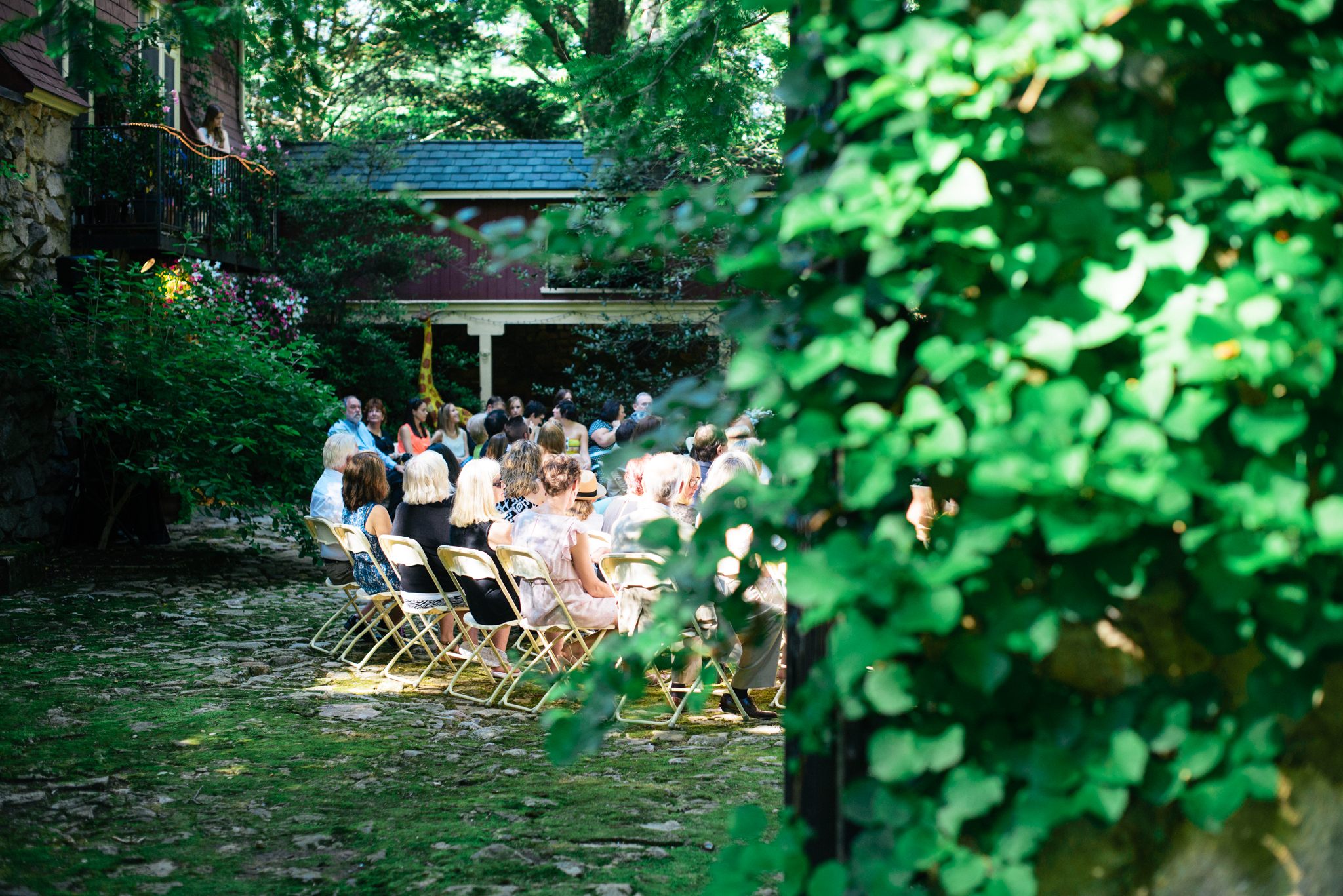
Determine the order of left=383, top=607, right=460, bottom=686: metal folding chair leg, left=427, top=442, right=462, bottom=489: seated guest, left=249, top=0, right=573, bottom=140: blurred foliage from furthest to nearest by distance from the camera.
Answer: left=249, top=0, right=573, bottom=140: blurred foliage < left=427, top=442, right=462, bottom=489: seated guest < left=383, top=607, right=460, bottom=686: metal folding chair leg

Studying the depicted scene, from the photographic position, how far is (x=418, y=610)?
630cm

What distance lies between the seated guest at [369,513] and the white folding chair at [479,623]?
53cm

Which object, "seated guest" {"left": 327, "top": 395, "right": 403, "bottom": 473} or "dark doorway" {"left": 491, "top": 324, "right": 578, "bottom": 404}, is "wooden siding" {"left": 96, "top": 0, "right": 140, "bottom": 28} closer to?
"seated guest" {"left": 327, "top": 395, "right": 403, "bottom": 473}

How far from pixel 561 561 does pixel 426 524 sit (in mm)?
1169

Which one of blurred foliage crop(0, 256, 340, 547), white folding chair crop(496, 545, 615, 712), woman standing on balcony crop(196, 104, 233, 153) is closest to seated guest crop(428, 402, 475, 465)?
blurred foliage crop(0, 256, 340, 547)

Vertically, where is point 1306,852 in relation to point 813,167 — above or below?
below

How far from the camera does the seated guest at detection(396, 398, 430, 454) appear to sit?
36.6ft

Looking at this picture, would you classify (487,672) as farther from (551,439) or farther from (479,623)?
(551,439)

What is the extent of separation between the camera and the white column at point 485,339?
66.6ft

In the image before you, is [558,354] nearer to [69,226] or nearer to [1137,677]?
[69,226]

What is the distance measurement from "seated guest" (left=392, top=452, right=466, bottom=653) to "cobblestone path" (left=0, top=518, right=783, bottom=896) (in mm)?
570

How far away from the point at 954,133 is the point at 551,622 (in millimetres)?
4638

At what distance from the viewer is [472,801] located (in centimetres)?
423

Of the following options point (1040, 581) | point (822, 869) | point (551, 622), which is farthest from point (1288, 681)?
point (551, 622)
